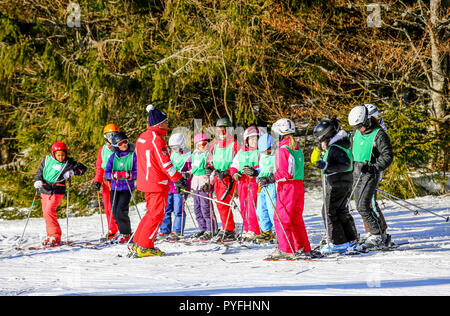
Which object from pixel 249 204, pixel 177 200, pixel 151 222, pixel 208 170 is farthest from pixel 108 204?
pixel 249 204

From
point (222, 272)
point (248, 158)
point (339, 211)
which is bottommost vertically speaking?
point (222, 272)

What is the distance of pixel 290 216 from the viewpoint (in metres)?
5.70

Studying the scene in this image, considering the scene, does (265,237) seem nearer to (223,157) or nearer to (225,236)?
(225,236)

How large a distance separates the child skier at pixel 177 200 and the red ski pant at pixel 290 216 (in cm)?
276

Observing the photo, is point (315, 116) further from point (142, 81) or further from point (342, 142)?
point (342, 142)

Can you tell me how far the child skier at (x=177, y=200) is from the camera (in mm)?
8352

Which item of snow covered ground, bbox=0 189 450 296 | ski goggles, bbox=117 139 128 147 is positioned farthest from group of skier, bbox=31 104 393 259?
snow covered ground, bbox=0 189 450 296

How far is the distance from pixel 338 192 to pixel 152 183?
7.69ft

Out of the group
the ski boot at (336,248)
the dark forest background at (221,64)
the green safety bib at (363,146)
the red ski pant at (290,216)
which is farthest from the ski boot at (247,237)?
the dark forest background at (221,64)

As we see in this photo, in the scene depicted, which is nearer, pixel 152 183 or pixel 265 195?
pixel 152 183

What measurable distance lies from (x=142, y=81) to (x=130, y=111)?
1.05 metres

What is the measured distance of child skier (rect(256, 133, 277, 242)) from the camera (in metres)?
7.32

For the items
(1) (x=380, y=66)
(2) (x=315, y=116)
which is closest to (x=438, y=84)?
(1) (x=380, y=66)

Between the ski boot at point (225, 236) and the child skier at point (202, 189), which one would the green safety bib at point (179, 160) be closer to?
the child skier at point (202, 189)
